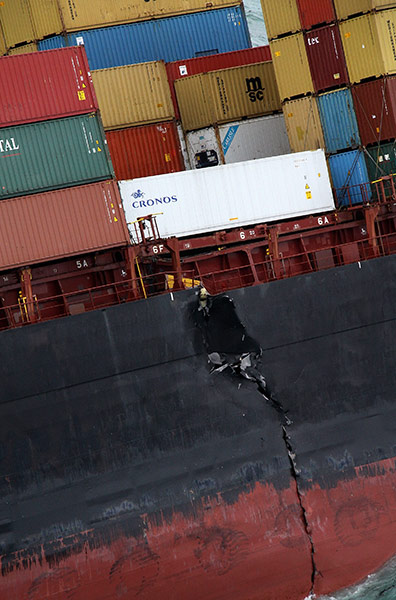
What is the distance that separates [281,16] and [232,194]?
5.88 meters

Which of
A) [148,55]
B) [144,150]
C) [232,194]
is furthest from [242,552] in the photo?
[148,55]

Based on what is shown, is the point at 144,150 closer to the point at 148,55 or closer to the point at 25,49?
the point at 148,55

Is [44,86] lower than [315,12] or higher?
lower

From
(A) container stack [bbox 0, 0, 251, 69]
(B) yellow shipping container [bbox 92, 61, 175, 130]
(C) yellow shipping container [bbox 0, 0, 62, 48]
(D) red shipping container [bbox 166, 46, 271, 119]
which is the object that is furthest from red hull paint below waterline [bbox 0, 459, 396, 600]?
(C) yellow shipping container [bbox 0, 0, 62, 48]

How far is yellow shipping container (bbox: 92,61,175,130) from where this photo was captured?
23.3 metres

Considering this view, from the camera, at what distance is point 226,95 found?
2362 cm

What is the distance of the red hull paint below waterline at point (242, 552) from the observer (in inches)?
598

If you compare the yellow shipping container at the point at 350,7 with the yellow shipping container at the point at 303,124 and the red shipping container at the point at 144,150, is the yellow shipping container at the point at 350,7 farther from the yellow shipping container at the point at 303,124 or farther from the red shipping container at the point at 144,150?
the red shipping container at the point at 144,150

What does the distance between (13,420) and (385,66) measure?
45.2 feet

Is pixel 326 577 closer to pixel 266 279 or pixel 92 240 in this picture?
pixel 266 279

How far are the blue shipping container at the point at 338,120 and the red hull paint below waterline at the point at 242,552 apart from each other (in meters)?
9.32

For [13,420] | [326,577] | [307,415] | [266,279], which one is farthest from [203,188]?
[326,577]

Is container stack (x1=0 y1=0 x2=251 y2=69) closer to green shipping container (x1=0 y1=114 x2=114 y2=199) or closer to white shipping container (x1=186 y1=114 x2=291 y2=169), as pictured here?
white shipping container (x1=186 y1=114 x2=291 y2=169)

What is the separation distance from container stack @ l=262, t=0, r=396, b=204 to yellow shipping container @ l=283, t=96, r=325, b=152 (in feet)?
0.10
